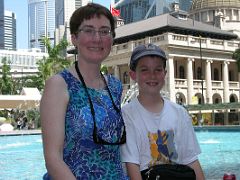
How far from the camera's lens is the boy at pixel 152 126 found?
293 centimetres

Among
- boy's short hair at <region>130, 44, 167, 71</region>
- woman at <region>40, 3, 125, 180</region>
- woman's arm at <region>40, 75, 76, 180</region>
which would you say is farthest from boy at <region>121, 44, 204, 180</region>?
woman's arm at <region>40, 75, 76, 180</region>

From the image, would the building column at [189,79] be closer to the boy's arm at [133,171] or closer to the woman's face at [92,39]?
the boy's arm at [133,171]

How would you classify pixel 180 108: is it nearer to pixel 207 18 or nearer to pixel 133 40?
pixel 133 40

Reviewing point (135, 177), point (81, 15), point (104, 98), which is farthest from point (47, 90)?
point (135, 177)

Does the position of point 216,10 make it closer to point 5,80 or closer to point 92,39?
point 5,80

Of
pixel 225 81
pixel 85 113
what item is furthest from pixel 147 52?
pixel 225 81

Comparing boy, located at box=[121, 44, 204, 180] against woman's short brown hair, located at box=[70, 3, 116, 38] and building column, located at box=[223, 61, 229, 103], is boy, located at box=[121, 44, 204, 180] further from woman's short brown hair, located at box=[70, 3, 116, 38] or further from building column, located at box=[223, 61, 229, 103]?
building column, located at box=[223, 61, 229, 103]

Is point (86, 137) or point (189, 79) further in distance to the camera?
point (189, 79)

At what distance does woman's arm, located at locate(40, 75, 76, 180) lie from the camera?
7.73 feet

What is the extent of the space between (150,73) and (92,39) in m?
0.60

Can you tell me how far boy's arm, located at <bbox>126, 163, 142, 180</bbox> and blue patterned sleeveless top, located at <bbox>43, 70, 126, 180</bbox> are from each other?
0.26m

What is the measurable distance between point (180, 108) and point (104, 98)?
28.5 inches

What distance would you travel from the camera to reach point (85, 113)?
2.50 meters

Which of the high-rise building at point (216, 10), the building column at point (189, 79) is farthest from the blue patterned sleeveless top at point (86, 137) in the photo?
the high-rise building at point (216, 10)
